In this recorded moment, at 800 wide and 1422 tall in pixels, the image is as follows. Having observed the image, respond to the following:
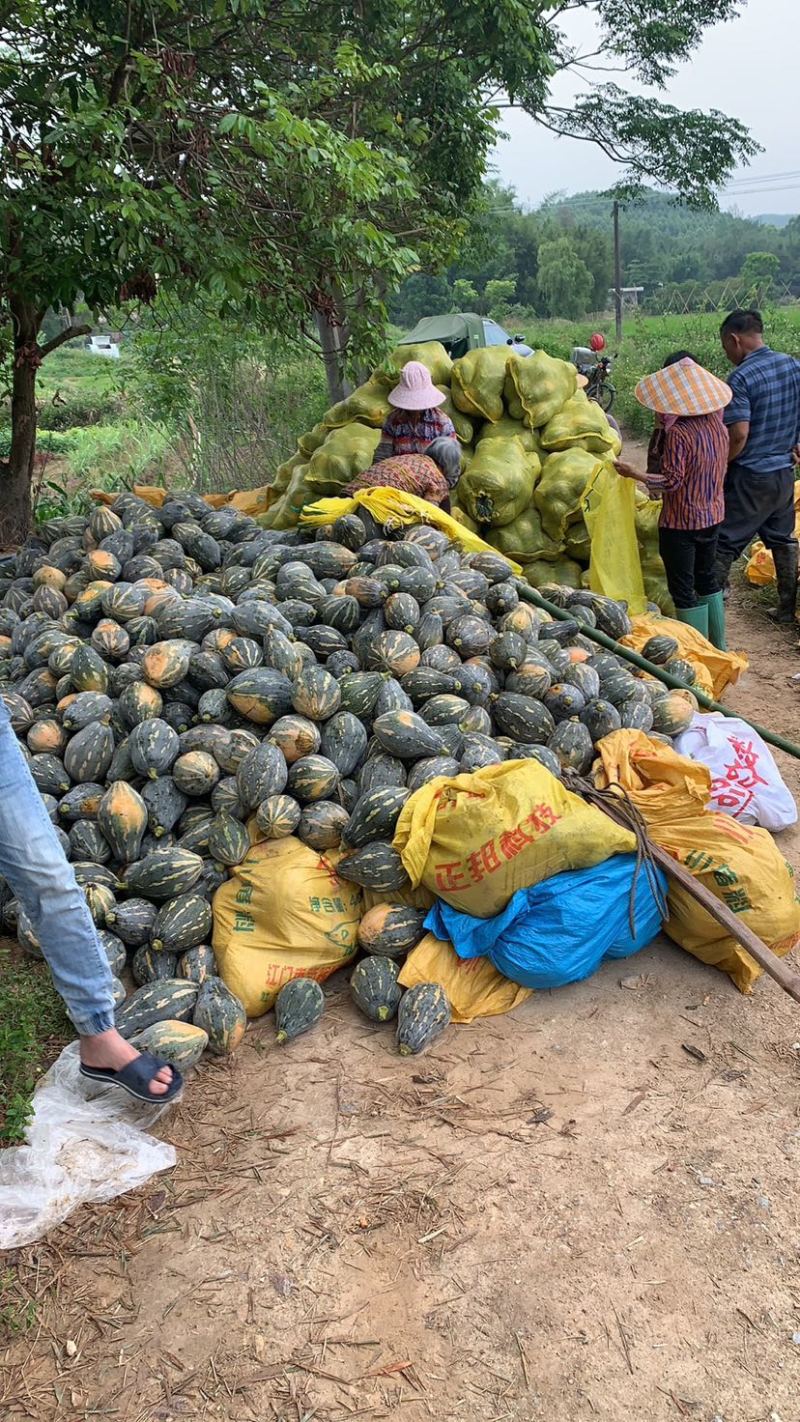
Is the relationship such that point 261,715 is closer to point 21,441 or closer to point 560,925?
point 560,925

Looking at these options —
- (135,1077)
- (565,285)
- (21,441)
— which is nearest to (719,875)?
(135,1077)

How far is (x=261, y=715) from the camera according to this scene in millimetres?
3715

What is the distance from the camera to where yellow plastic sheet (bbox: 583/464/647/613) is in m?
5.86

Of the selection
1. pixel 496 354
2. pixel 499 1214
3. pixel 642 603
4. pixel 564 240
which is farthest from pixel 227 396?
pixel 564 240

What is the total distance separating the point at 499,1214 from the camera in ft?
8.06

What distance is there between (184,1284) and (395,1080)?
2.92ft

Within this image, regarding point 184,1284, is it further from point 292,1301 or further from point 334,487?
point 334,487

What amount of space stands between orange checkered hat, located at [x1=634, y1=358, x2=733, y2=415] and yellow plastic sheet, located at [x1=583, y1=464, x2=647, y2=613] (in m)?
0.65

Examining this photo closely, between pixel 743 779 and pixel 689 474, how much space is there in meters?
2.18

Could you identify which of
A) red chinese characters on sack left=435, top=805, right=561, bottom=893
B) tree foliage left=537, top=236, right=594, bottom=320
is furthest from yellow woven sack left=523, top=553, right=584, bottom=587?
tree foliage left=537, top=236, right=594, bottom=320

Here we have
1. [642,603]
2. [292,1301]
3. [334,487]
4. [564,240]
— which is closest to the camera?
[292,1301]

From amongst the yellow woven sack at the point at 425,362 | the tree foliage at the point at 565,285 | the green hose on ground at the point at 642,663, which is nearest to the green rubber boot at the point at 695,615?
the green hose on ground at the point at 642,663

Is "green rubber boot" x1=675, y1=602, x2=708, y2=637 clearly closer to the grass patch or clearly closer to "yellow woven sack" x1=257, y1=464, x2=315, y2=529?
"yellow woven sack" x1=257, y1=464, x2=315, y2=529

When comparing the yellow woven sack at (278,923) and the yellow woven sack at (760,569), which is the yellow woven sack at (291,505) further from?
the yellow woven sack at (760,569)
